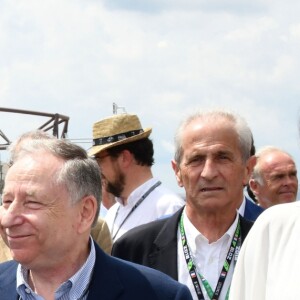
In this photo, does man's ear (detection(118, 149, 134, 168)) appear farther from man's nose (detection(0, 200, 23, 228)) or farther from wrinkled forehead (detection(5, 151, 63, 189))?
man's nose (detection(0, 200, 23, 228))

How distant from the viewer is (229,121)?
12.5 ft

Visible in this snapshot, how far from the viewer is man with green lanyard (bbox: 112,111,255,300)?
368cm

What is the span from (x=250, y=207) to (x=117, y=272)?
194 cm

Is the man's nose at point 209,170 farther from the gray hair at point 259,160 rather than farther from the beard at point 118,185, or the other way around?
the gray hair at point 259,160

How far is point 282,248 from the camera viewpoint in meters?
2.44

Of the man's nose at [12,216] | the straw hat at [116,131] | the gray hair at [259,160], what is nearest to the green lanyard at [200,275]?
the man's nose at [12,216]

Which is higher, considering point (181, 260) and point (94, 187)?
point (94, 187)

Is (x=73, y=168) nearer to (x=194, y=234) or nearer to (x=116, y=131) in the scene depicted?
(x=194, y=234)

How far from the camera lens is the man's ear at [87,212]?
2.96 m

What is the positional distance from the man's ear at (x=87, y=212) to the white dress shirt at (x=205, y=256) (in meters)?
0.80

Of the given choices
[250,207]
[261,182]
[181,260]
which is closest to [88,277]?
[181,260]

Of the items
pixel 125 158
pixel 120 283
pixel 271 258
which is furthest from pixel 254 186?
pixel 271 258

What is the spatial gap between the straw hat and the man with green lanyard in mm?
1697

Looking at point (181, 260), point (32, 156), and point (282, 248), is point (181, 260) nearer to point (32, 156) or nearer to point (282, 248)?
point (32, 156)
